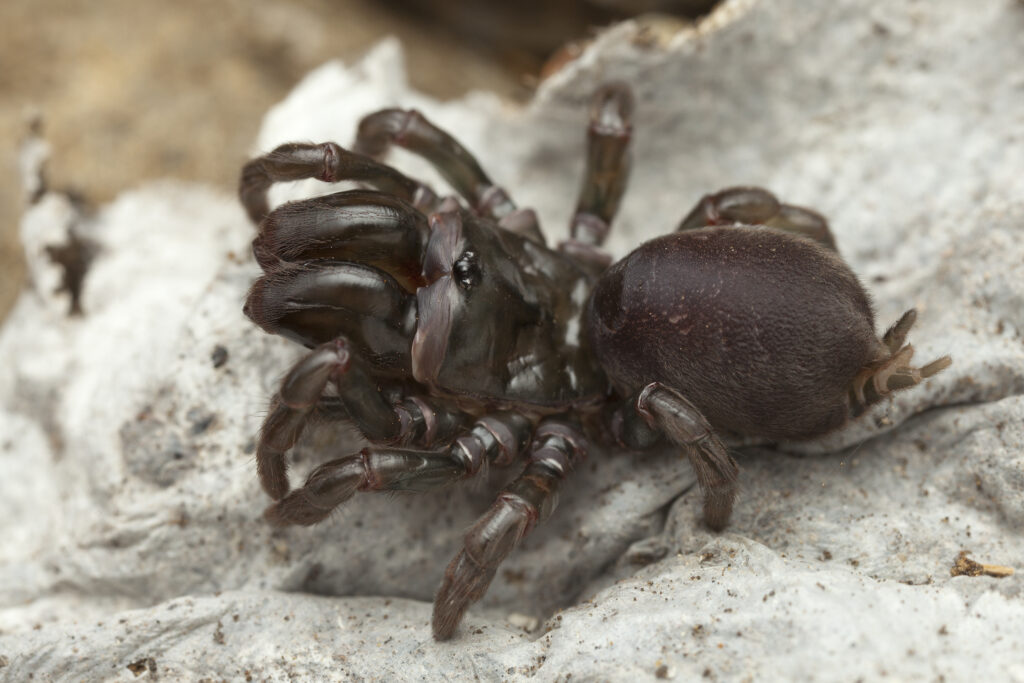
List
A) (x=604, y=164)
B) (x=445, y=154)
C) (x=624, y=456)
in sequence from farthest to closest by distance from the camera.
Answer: (x=604, y=164)
(x=445, y=154)
(x=624, y=456)

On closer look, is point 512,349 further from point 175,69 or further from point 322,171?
point 175,69

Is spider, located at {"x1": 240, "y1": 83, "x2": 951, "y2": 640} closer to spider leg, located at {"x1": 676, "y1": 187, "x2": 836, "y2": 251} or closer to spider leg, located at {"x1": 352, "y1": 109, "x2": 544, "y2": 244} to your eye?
spider leg, located at {"x1": 352, "y1": 109, "x2": 544, "y2": 244}

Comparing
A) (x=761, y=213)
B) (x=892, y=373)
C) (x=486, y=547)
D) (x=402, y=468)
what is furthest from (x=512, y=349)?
(x=892, y=373)

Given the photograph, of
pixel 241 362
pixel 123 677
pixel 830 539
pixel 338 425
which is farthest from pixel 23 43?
pixel 830 539

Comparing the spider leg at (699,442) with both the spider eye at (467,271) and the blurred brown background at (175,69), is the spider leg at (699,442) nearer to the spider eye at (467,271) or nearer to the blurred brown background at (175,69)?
the spider eye at (467,271)

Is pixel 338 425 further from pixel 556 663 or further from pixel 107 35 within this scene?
pixel 107 35
